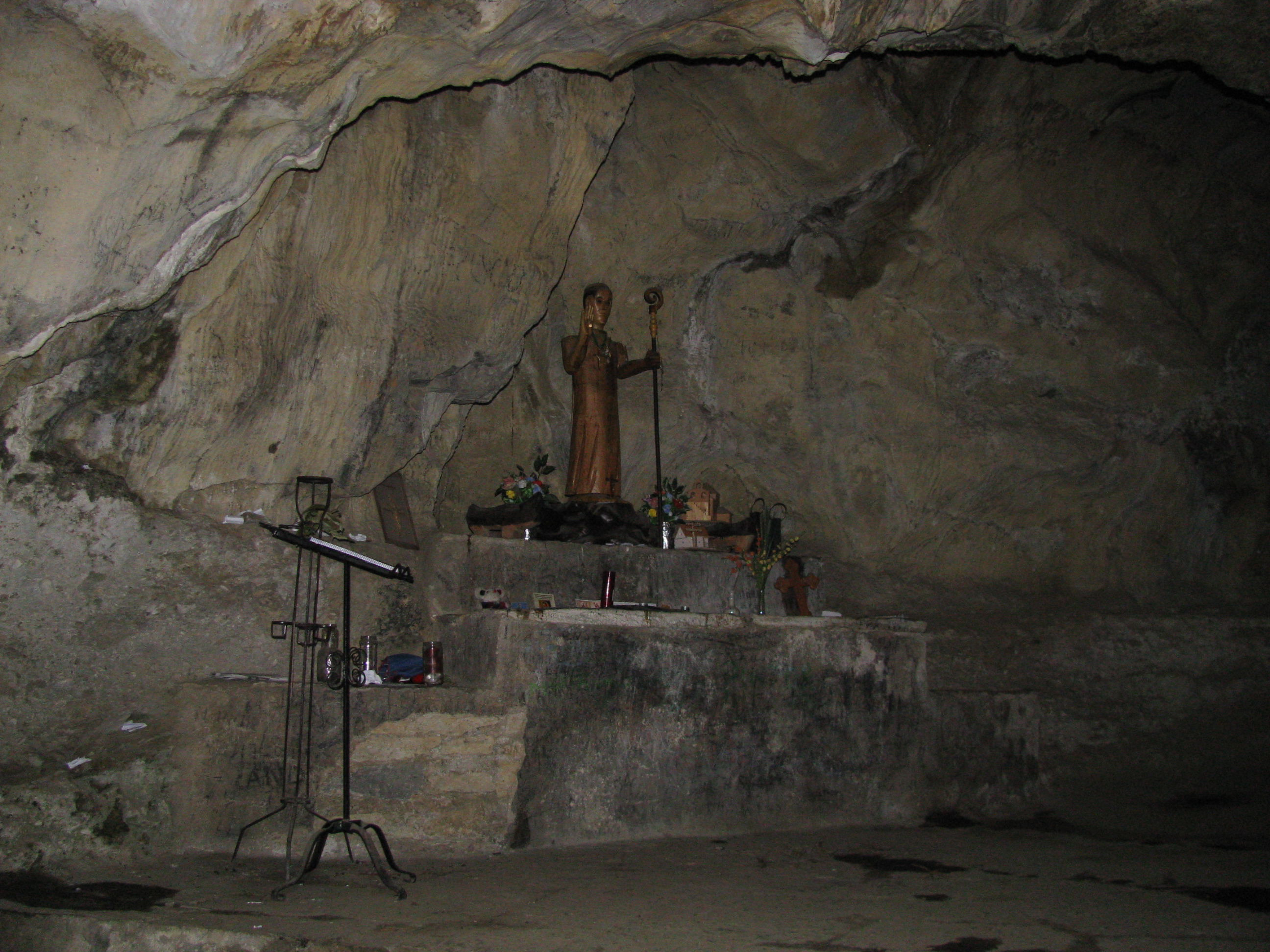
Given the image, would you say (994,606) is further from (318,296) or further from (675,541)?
(318,296)

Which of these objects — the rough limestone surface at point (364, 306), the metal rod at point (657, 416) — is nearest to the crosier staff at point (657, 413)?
the metal rod at point (657, 416)

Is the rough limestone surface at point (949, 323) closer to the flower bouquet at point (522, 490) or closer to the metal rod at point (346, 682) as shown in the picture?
the flower bouquet at point (522, 490)

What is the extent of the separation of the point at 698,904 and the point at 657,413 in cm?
432

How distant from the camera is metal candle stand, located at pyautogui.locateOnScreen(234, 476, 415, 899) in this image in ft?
14.0

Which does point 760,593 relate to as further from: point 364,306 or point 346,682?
point 346,682

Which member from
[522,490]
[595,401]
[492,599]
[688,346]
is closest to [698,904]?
[492,599]

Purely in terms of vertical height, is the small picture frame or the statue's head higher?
the statue's head

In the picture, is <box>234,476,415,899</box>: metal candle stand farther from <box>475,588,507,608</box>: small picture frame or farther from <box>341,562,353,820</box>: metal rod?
<box>475,588,507,608</box>: small picture frame

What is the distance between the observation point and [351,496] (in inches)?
271

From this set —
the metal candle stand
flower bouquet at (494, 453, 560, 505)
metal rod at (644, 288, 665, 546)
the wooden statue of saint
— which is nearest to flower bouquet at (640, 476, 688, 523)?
metal rod at (644, 288, 665, 546)

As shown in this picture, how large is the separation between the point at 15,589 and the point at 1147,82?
8.47 metres

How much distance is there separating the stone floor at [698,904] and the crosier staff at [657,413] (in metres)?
2.70

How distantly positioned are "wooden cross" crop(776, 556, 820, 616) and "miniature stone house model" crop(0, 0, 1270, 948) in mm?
503

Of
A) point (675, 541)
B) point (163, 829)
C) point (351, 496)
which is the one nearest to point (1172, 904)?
point (675, 541)
